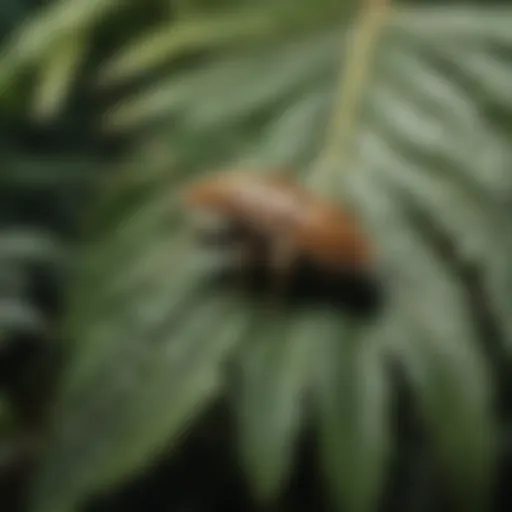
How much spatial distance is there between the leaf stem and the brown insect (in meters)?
0.04

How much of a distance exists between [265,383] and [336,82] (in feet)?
0.85

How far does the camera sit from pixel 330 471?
712mm

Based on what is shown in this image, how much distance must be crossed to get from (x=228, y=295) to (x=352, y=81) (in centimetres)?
20

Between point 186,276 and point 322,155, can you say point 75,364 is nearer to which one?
point 186,276

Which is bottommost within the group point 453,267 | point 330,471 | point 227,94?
point 330,471

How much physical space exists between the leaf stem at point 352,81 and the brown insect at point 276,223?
0.13 feet

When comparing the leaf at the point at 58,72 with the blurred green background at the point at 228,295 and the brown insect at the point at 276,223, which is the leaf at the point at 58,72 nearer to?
the blurred green background at the point at 228,295

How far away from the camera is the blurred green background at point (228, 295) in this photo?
0.72 m

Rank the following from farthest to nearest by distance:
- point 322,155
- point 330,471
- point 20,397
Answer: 1. point 20,397
2. point 322,155
3. point 330,471

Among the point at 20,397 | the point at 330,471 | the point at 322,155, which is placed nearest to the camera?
the point at 330,471

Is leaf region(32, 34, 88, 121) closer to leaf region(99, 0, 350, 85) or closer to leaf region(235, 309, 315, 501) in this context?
leaf region(99, 0, 350, 85)

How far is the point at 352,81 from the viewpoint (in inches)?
34.5

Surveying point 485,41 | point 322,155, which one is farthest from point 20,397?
point 485,41

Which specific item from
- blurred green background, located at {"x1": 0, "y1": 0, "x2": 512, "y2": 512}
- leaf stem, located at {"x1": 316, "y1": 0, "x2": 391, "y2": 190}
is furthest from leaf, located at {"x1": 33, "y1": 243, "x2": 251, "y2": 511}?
leaf stem, located at {"x1": 316, "y1": 0, "x2": 391, "y2": 190}
